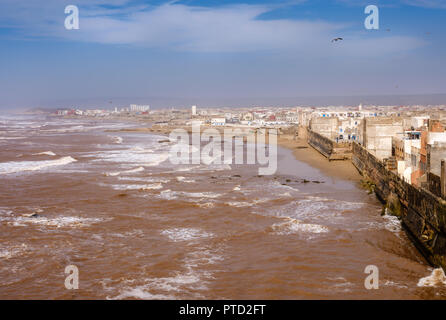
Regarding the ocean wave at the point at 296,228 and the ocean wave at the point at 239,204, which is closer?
the ocean wave at the point at 296,228

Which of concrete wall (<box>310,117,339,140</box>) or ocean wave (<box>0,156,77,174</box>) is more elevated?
concrete wall (<box>310,117,339,140</box>)

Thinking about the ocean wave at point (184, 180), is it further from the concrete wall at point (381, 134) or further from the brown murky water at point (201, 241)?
the concrete wall at point (381, 134)

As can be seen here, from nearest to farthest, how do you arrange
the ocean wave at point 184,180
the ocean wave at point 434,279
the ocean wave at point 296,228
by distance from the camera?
the ocean wave at point 434,279 → the ocean wave at point 296,228 → the ocean wave at point 184,180

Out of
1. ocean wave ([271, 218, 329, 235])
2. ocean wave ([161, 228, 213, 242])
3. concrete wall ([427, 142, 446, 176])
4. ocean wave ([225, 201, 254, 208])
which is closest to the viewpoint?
concrete wall ([427, 142, 446, 176])

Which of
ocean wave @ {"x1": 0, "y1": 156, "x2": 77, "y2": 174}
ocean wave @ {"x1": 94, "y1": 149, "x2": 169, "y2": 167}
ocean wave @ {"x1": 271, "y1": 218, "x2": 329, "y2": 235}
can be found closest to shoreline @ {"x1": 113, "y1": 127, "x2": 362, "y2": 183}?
ocean wave @ {"x1": 271, "y1": 218, "x2": 329, "y2": 235}

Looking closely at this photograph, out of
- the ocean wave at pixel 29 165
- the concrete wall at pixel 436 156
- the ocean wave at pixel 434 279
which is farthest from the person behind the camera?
the ocean wave at pixel 29 165

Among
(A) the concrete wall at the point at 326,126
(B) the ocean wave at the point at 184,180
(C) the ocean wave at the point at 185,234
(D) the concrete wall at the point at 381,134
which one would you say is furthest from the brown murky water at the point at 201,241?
(A) the concrete wall at the point at 326,126

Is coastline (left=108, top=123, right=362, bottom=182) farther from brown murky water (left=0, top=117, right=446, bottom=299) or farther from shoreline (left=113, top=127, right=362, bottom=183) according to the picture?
brown murky water (left=0, top=117, right=446, bottom=299)
